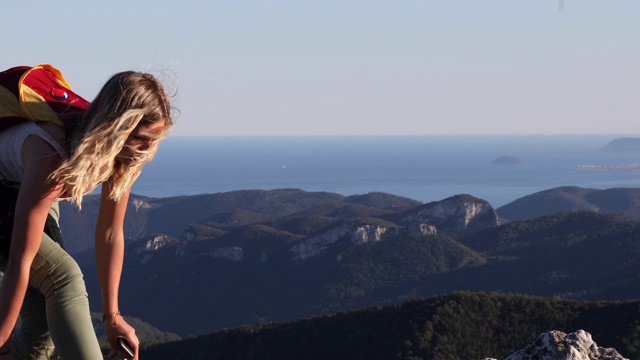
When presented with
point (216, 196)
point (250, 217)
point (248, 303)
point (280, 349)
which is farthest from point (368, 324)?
point (216, 196)

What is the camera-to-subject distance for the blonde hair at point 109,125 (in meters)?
4.27

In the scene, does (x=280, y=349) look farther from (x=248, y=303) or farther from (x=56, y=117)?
(x=248, y=303)

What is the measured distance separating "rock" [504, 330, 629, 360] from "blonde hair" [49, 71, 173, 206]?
2605mm

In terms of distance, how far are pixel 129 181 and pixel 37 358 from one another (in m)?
1.09

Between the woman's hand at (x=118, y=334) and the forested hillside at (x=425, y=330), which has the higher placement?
the woman's hand at (x=118, y=334)

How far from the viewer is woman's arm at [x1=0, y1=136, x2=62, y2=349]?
14.1 ft

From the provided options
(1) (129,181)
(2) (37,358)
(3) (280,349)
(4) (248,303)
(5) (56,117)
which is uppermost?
(5) (56,117)

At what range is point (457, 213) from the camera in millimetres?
136500

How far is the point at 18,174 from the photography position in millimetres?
4652

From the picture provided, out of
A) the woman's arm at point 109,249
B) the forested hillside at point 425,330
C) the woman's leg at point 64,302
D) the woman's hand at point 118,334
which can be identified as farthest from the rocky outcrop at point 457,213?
the woman's leg at point 64,302

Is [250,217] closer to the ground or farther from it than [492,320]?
closer to the ground

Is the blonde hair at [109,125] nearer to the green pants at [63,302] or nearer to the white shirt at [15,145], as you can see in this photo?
the white shirt at [15,145]

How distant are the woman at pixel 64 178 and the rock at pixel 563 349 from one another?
257 centimetres

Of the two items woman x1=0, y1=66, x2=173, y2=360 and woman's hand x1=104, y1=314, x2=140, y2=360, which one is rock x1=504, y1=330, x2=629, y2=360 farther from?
woman x1=0, y1=66, x2=173, y2=360
